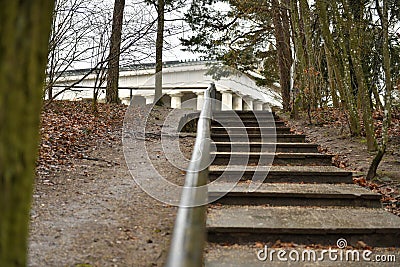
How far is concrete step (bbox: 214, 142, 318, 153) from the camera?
691cm

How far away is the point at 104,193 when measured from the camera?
209 inches

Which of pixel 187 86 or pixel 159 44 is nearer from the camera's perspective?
pixel 159 44

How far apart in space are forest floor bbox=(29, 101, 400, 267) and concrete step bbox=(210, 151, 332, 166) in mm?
402

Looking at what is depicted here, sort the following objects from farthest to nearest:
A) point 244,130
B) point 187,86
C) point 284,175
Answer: point 187,86 < point 244,130 < point 284,175

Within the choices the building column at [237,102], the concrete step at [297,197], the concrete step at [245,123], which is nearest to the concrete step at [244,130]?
the concrete step at [245,123]

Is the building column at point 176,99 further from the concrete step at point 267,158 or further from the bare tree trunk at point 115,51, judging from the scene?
the concrete step at point 267,158

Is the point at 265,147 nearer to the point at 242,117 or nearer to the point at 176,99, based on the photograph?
the point at 242,117

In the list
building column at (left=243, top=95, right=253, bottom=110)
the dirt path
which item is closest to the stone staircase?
the dirt path

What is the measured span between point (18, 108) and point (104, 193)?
452 centimetres

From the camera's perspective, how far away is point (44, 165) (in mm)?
6336

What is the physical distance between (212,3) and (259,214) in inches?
468

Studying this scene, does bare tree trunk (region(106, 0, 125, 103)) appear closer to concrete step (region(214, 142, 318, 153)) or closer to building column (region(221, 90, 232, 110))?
concrete step (region(214, 142, 318, 153))

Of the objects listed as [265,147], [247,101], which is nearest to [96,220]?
[265,147]

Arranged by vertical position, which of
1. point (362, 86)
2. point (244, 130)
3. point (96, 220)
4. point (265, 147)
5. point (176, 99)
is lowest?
point (96, 220)
